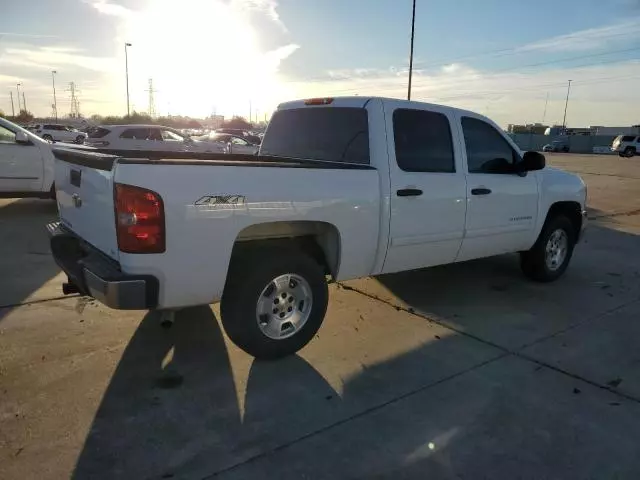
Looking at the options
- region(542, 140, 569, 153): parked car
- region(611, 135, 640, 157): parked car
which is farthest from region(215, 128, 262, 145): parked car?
region(542, 140, 569, 153): parked car

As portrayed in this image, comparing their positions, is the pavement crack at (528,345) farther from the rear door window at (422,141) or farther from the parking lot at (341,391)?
the rear door window at (422,141)

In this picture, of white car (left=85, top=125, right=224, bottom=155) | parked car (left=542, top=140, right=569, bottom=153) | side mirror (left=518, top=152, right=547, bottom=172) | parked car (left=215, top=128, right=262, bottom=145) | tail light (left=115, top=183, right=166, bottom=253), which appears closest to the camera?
tail light (left=115, top=183, right=166, bottom=253)

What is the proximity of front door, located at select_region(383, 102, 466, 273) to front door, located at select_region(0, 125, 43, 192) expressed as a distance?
7.57 metres

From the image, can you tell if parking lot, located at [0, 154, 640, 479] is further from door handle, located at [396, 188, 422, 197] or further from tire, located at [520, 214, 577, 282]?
door handle, located at [396, 188, 422, 197]

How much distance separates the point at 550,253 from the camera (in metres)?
6.30

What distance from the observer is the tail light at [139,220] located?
3096mm

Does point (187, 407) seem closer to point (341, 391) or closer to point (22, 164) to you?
point (341, 391)

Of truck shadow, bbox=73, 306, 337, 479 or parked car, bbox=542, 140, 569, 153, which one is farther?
parked car, bbox=542, 140, 569, 153

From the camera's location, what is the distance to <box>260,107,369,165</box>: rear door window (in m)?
4.49

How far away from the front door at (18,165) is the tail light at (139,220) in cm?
748

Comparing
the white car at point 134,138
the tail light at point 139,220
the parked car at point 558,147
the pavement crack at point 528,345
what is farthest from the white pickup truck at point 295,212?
the parked car at point 558,147

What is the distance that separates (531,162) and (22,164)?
850 cm

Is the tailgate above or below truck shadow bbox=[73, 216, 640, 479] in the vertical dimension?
above

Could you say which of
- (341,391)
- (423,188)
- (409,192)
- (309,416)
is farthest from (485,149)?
(309,416)
